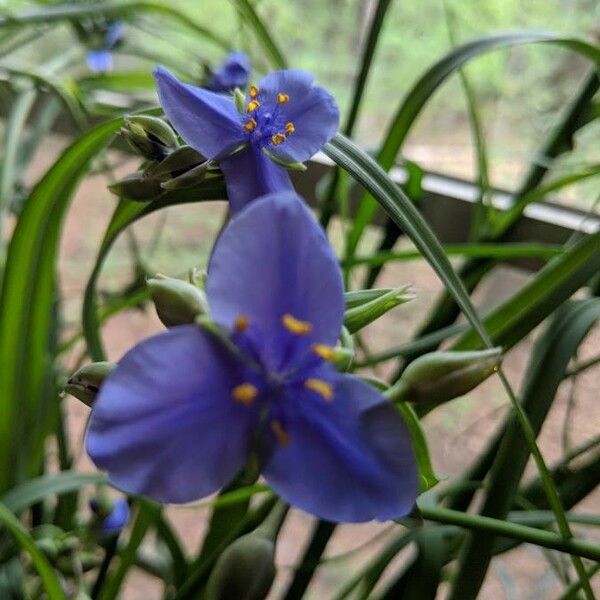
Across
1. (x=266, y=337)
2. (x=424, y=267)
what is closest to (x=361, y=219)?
(x=266, y=337)

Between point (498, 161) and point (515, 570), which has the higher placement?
point (498, 161)

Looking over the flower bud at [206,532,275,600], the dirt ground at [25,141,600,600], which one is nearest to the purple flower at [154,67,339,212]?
the flower bud at [206,532,275,600]

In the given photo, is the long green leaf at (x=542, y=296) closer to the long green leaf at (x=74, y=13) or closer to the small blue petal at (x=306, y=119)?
the small blue petal at (x=306, y=119)

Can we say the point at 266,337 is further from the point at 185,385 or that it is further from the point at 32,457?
the point at 32,457

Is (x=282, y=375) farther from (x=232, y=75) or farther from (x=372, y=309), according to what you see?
(x=232, y=75)

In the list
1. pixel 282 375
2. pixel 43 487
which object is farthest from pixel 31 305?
pixel 282 375

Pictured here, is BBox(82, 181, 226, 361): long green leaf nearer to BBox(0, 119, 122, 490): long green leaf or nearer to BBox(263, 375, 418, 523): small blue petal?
BBox(0, 119, 122, 490): long green leaf

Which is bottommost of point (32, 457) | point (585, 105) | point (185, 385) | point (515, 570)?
point (515, 570)
